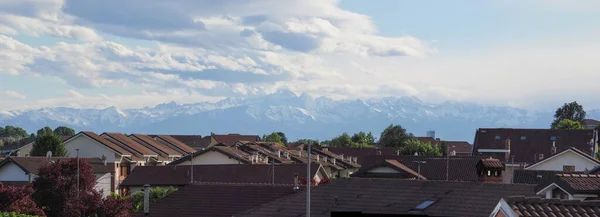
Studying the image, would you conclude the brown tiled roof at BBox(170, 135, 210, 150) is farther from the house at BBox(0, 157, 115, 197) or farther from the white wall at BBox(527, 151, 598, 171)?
the white wall at BBox(527, 151, 598, 171)

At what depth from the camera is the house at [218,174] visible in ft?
228

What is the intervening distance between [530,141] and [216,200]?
5759 centimetres

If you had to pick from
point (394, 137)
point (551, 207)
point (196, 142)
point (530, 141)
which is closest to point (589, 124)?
point (394, 137)

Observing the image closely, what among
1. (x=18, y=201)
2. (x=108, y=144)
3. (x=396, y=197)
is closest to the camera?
(x=396, y=197)

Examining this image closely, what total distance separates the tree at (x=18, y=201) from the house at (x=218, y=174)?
603 inches

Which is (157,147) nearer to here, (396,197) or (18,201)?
(18,201)

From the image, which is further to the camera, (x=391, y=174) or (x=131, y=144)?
(x=131, y=144)

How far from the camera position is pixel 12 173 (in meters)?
77.0

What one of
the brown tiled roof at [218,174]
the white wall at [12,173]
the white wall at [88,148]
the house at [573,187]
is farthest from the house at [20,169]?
the house at [573,187]

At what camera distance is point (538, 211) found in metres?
11.4

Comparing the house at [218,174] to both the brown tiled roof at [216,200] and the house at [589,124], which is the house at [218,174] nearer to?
the brown tiled roof at [216,200]

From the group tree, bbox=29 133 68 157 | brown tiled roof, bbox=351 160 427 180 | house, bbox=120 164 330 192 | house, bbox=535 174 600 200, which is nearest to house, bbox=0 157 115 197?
house, bbox=120 164 330 192

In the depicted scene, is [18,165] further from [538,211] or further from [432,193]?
[538,211]

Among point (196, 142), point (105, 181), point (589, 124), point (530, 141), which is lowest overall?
point (105, 181)
